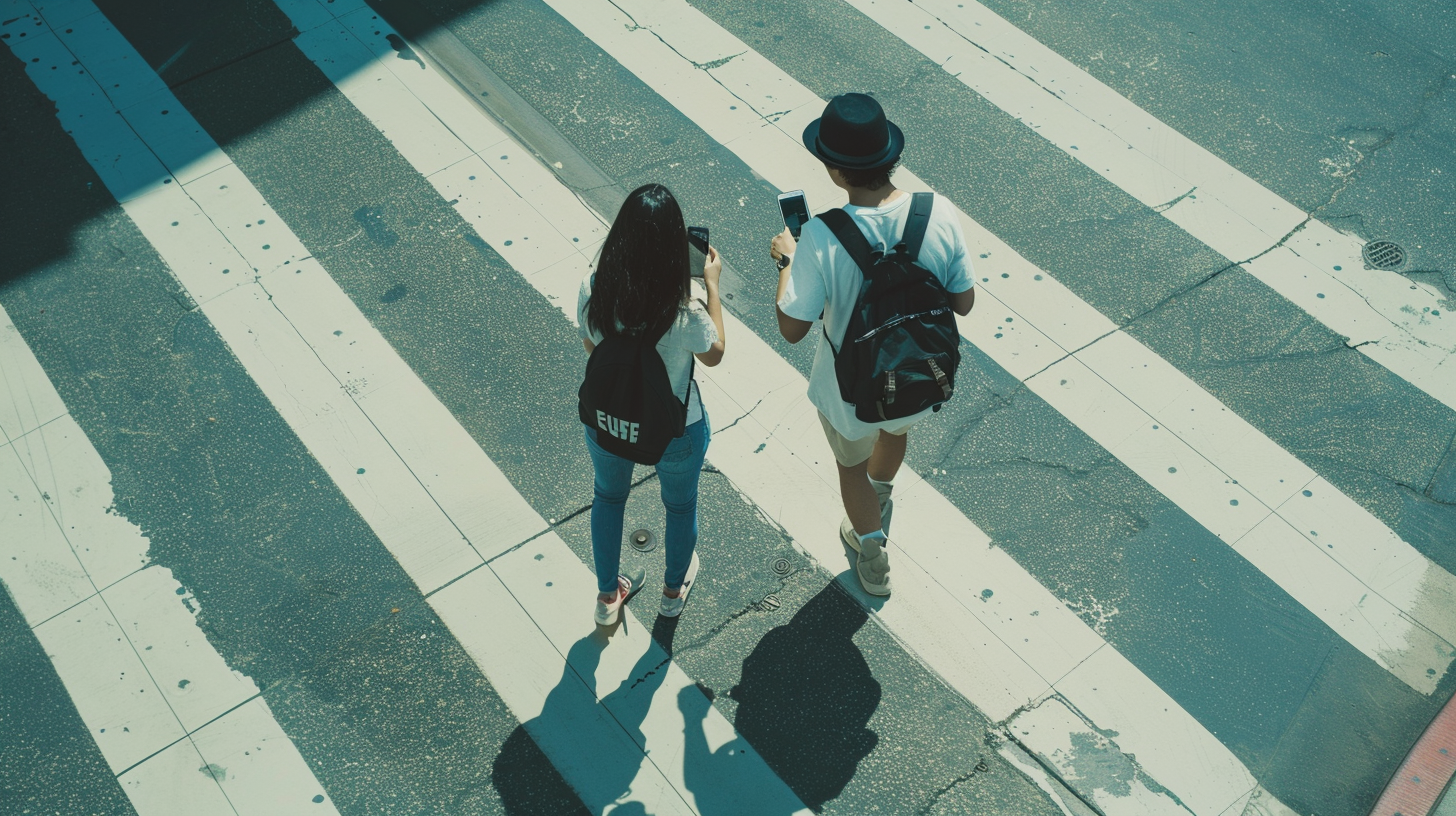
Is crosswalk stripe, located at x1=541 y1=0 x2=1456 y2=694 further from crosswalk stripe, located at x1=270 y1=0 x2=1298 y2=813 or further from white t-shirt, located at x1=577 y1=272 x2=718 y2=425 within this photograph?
white t-shirt, located at x1=577 y1=272 x2=718 y2=425

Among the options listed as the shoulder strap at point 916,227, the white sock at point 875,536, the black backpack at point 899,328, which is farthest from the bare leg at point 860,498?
the shoulder strap at point 916,227

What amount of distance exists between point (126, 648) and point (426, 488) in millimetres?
1283

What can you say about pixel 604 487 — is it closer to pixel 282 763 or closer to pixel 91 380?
pixel 282 763

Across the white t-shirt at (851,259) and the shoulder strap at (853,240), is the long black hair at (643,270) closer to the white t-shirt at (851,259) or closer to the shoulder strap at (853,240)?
the white t-shirt at (851,259)

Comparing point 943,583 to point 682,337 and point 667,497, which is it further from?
point 682,337

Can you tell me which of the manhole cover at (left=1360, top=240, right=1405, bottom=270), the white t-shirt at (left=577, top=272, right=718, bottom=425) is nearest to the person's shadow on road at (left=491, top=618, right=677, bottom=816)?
the white t-shirt at (left=577, top=272, right=718, bottom=425)

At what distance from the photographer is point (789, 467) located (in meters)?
4.76

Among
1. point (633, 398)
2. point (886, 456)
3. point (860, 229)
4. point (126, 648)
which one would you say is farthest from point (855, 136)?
point (126, 648)

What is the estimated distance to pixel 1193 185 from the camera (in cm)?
593

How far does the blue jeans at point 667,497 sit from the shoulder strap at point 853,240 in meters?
0.73

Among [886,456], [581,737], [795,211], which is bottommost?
[581,737]

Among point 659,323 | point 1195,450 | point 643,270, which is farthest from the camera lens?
point 1195,450

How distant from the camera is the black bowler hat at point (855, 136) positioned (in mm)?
3215

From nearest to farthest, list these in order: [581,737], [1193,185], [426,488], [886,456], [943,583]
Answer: [581,737]
[886,456]
[943,583]
[426,488]
[1193,185]
